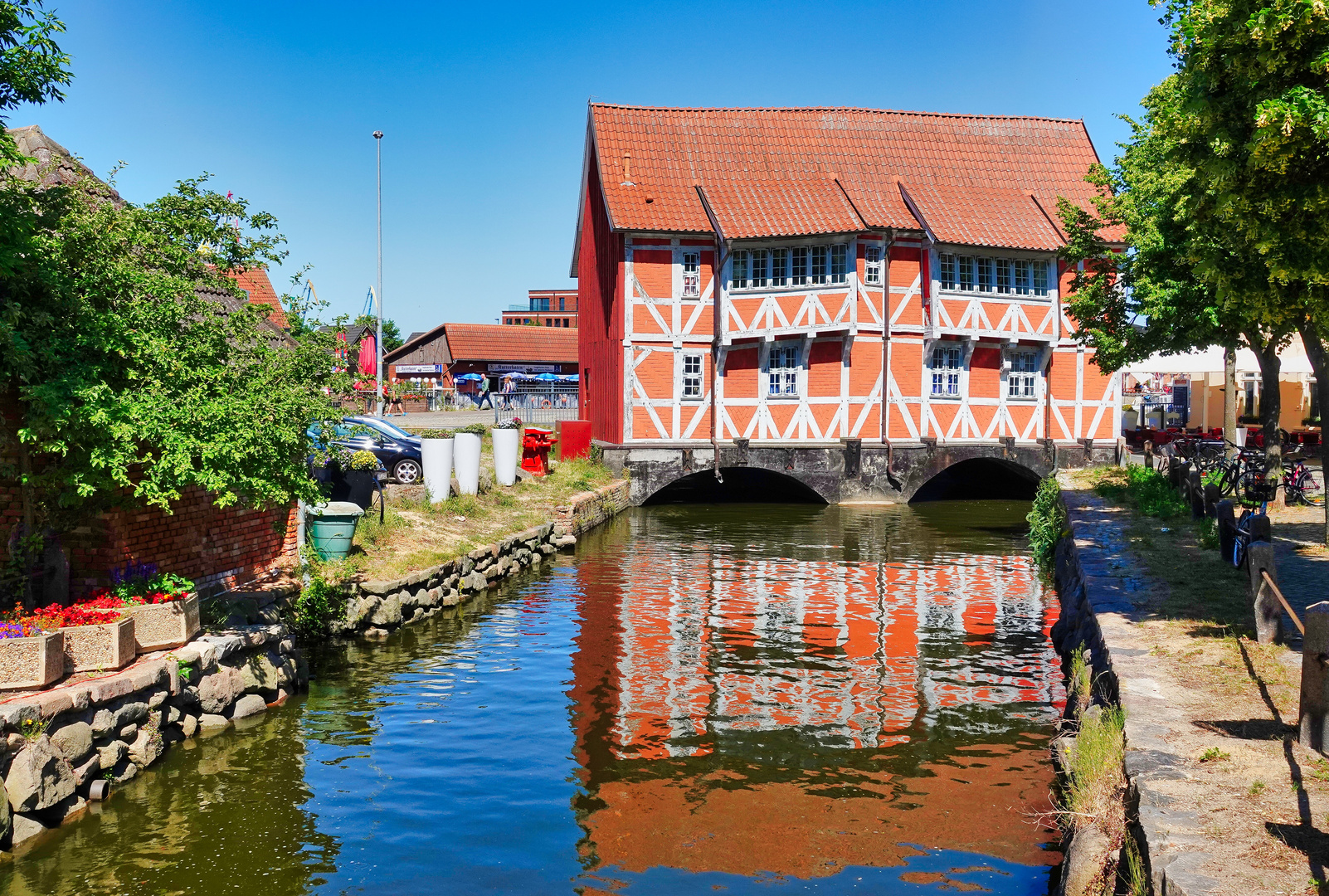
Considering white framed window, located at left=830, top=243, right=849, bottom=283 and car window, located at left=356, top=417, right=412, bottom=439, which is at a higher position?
white framed window, located at left=830, top=243, right=849, bottom=283

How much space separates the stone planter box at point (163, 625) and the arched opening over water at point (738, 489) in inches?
873

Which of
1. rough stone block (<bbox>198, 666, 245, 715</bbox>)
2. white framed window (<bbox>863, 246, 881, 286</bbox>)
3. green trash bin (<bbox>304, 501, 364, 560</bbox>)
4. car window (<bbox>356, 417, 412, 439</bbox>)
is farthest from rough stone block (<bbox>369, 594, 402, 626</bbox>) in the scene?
white framed window (<bbox>863, 246, 881, 286</bbox>)

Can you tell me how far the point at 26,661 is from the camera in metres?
8.40

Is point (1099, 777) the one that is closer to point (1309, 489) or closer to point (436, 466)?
point (436, 466)

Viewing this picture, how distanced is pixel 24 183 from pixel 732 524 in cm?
1945

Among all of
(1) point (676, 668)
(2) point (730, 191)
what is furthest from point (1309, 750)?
(2) point (730, 191)

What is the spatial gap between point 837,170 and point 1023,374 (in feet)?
26.9

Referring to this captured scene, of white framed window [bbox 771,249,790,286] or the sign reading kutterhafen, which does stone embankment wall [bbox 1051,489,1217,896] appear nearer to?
white framed window [bbox 771,249,790,286]

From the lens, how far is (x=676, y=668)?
12938 mm

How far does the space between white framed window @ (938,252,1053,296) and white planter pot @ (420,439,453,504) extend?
1633 centimetres

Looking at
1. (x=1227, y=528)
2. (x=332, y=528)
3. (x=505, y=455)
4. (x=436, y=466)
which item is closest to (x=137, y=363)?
(x=332, y=528)

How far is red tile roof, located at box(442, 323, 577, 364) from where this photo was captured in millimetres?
62719

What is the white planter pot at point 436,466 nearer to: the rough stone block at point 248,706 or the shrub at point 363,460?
the shrub at point 363,460

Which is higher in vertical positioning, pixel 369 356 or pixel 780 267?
pixel 780 267
